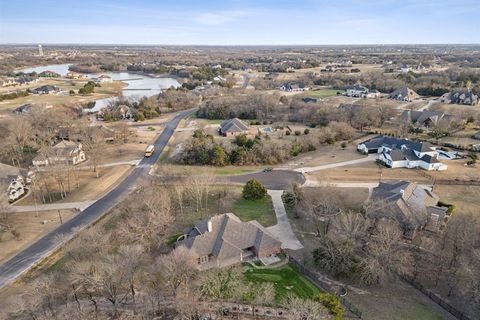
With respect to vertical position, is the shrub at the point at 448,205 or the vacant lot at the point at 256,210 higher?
the shrub at the point at 448,205

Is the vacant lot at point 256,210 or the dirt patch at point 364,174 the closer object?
the vacant lot at point 256,210

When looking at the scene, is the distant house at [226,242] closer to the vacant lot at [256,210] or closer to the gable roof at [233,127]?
the vacant lot at [256,210]

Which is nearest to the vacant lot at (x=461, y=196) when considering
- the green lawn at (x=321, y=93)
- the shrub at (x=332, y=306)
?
A: the shrub at (x=332, y=306)

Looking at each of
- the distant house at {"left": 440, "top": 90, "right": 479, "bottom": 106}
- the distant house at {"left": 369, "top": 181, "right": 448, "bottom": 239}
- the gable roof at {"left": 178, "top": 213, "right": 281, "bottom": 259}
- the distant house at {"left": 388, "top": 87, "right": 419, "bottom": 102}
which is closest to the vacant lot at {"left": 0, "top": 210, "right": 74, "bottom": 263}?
the gable roof at {"left": 178, "top": 213, "right": 281, "bottom": 259}

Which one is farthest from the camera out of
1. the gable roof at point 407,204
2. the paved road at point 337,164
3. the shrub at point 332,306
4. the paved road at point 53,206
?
the paved road at point 337,164

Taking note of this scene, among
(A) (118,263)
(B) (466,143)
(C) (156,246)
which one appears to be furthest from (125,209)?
(B) (466,143)

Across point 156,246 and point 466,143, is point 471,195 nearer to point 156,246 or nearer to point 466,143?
point 466,143

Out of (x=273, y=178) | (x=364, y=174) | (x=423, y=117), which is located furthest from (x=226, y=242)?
(x=423, y=117)
